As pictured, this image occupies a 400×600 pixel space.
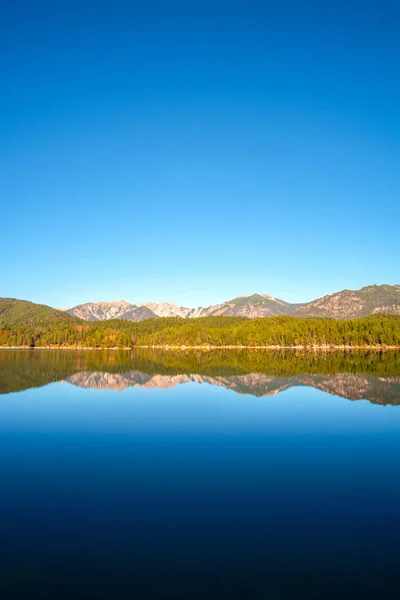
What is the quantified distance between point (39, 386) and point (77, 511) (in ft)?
119

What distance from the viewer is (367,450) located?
68.1ft

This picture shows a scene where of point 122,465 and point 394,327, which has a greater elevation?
point 394,327

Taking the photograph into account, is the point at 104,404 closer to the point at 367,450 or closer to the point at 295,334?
the point at 367,450

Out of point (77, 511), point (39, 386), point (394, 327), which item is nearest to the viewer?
point (77, 511)

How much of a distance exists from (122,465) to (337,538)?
982cm

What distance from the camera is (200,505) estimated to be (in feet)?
44.9

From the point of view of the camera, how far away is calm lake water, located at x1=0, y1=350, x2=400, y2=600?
9.41 metres

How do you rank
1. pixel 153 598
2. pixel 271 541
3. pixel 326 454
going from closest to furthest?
pixel 153 598 → pixel 271 541 → pixel 326 454

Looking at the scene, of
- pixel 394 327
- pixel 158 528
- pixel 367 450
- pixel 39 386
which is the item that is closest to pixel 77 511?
pixel 158 528

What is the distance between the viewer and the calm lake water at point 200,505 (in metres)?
9.41

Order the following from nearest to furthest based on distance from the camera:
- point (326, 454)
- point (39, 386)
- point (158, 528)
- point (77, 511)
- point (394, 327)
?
point (158, 528), point (77, 511), point (326, 454), point (39, 386), point (394, 327)

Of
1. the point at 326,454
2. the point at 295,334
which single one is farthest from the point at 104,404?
the point at 295,334

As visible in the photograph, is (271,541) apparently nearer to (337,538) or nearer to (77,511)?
(337,538)

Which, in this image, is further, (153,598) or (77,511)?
(77,511)
